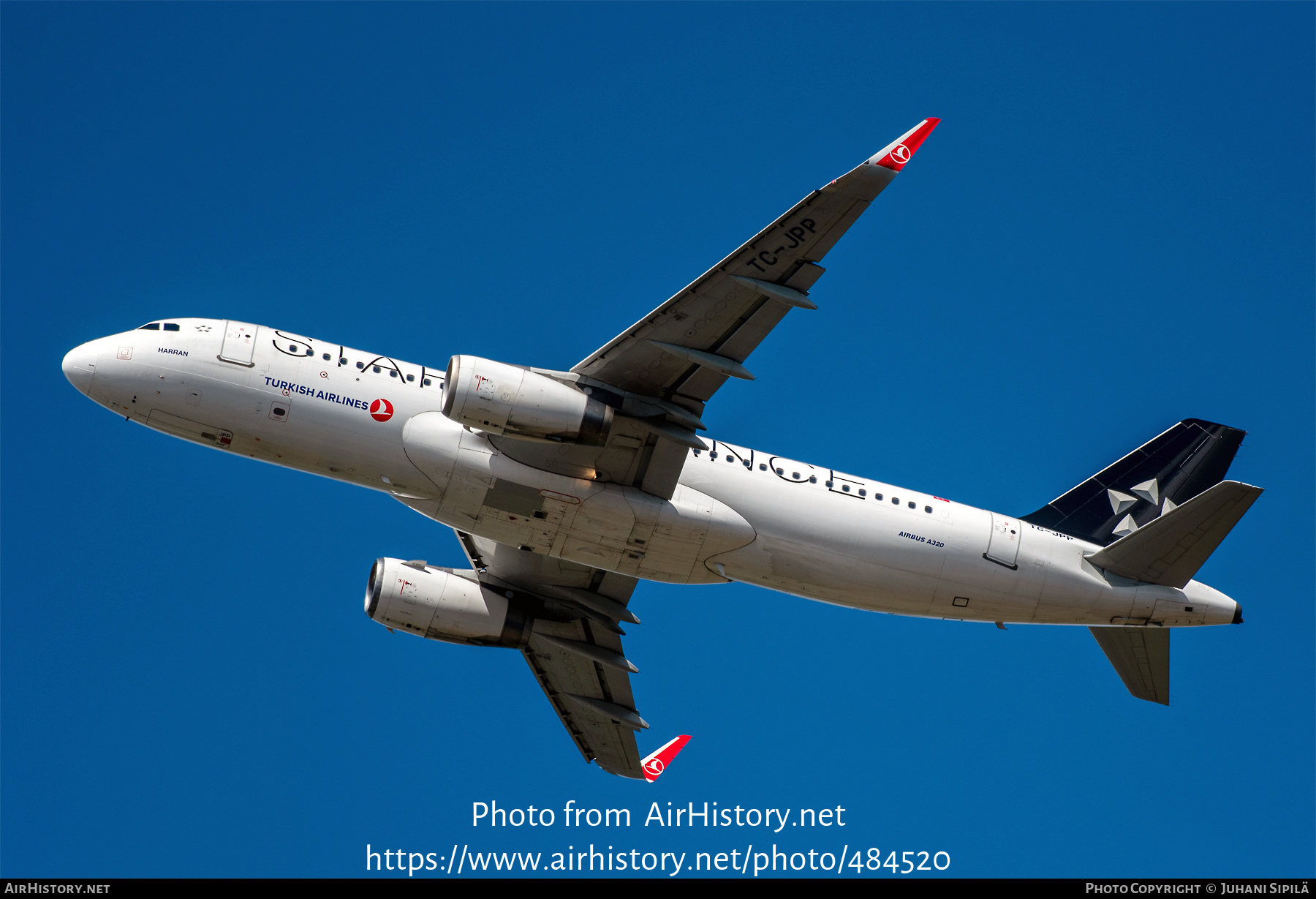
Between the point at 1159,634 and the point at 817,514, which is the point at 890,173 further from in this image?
the point at 1159,634

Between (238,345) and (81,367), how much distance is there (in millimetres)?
3940

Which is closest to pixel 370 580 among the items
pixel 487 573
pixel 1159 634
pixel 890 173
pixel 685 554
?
pixel 487 573

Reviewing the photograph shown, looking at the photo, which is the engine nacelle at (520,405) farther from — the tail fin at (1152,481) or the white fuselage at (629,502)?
the tail fin at (1152,481)

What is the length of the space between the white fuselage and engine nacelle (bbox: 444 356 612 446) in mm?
2016

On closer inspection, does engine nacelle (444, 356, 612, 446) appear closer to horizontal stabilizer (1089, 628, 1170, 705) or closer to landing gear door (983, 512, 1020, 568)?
landing gear door (983, 512, 1020, 568)

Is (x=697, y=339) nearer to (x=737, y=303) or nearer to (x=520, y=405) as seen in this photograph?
(x=737, y=303)

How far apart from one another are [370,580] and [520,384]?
11.2m

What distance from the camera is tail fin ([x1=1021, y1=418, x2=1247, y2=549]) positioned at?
3638 cm

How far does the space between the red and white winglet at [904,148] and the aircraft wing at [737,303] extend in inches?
0.6

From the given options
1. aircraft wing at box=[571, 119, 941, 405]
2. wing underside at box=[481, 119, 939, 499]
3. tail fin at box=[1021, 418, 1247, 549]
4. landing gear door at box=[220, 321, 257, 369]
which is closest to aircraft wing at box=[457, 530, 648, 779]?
wing underside at box=[481, 119, 939, 499]

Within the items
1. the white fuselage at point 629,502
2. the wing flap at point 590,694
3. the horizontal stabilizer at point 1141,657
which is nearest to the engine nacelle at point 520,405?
the white fuselage at point 629,502

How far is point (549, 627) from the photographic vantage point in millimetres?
38906

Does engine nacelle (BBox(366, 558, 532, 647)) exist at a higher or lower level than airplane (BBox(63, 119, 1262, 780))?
lower

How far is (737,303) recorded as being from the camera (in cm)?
2862
